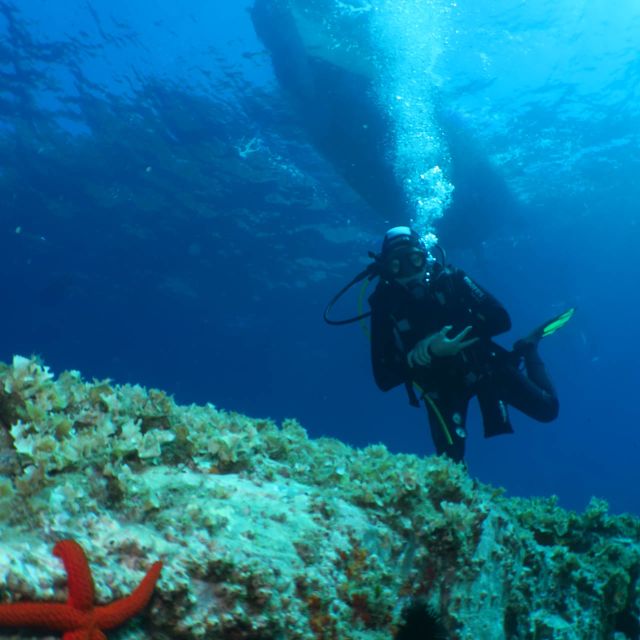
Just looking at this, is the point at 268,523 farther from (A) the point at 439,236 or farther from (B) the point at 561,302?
(B) the point at 561,302

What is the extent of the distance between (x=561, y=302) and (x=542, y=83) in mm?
26519

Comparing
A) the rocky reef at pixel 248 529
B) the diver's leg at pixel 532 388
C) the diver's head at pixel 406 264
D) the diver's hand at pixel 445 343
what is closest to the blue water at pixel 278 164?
the diver's leg at pixel 532 388

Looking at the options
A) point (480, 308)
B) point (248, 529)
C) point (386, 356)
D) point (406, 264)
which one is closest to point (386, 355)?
point (386, 356)

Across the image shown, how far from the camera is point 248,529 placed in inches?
83.2

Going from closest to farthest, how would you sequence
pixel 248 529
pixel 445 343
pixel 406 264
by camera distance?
pixel 248 529 → pixel 445 343 → pixel 406 264

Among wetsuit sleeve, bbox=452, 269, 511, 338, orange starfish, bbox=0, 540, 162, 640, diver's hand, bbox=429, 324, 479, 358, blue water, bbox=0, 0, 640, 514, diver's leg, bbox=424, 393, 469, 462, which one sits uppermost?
blue water, bbox=0, 0, 640, 514

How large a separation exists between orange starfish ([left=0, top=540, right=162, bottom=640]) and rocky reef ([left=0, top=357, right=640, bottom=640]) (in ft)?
0.27

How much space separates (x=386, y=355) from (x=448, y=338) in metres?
0.80

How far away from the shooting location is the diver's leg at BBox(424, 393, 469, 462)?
5.68 metres

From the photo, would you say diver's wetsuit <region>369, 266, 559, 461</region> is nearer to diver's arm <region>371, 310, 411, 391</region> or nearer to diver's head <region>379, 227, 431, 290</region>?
diver's arm <region>371, 310, 411, 391</region>

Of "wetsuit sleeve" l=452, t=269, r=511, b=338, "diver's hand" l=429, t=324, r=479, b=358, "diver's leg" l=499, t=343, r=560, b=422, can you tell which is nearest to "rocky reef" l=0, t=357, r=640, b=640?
"diver's hand" l=429, t=324, r=479, b=358

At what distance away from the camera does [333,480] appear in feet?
9.23

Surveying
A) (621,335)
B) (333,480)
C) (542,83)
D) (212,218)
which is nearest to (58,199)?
(212,218)

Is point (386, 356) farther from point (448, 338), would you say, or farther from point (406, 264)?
point (406, 264)
